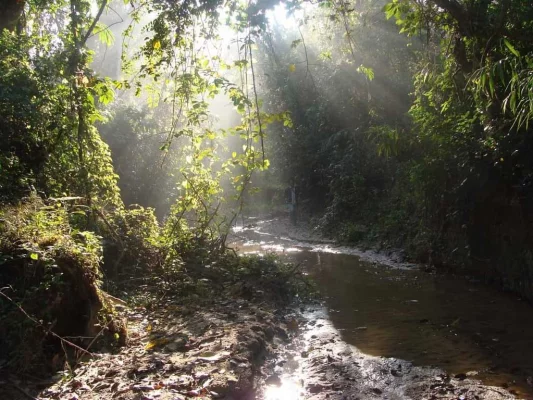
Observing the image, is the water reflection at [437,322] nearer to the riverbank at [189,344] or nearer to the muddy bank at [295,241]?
the riverbank at [189,344]

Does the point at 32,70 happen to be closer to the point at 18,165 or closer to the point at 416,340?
the point at 18,165

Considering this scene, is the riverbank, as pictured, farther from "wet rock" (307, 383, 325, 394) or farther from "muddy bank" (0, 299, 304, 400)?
"wet rock" (307, 383, 325, 394)

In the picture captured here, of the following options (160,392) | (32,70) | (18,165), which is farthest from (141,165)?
(160,392)

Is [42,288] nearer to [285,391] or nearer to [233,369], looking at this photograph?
[233,369]

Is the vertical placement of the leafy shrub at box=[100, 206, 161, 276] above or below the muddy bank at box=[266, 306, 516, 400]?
above

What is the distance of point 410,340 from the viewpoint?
20.2 feet

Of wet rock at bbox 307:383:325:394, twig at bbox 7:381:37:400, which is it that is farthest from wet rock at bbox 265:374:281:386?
twig at bbox 7:381:37:400

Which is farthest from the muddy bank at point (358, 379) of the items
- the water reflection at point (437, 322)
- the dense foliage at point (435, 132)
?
the dense foliage at point (435, 132)

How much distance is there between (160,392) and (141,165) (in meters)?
18.4

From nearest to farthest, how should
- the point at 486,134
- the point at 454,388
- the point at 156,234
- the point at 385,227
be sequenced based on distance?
the point at 454,388
the point at 486,134
the point at 156,234
the point at 385,227

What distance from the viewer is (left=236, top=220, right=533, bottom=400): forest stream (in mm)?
4863

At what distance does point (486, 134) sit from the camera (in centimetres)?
792

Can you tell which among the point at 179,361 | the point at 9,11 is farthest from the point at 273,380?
the point at 9,11

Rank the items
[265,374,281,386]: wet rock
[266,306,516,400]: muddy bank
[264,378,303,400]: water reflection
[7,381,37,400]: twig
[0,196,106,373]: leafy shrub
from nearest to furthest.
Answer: [7,381,37,400]: twig, [0,196,106,373]: leafy shrub, [266,306,516,400]: muddy bank, [264,378,303,400]: water reflection, [265,374,281,386]: wet rock
